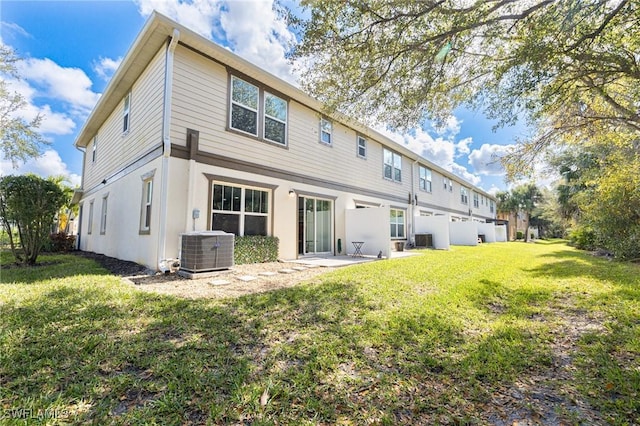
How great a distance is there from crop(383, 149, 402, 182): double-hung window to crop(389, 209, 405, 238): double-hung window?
1.94 metres

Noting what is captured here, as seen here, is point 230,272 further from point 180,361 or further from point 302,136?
point 302,136

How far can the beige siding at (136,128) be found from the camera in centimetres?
739

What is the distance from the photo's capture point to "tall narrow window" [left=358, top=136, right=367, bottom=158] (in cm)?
1364

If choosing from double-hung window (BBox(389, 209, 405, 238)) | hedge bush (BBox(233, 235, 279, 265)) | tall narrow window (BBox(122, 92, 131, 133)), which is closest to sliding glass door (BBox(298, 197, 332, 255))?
hedge bush (BBox(233, 235, 279, 265))

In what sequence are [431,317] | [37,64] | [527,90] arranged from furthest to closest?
[37,64] < [527,90] < [431,317]

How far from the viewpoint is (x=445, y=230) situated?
15.8 metres

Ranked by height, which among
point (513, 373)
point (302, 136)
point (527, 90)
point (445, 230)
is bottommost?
point (513, 373)

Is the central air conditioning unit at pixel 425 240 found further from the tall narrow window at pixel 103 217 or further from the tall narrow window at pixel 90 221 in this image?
the tall narrow window at pixel 90 221

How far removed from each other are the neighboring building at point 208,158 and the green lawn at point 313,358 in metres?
3.13

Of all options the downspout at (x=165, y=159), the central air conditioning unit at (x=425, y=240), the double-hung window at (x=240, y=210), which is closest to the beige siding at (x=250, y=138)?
the downspout at (x=165, y=159)

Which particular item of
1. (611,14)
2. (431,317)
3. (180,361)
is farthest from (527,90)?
(180,361)

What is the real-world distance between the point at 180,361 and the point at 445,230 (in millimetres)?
15718

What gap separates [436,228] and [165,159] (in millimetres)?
14450

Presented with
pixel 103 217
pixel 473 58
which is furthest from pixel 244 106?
pixel 103 217
